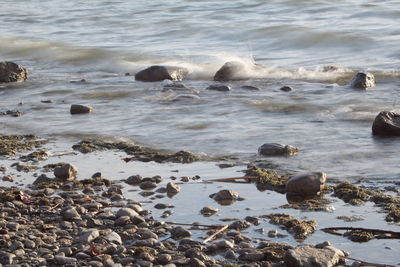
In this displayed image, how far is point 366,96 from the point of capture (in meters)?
9.51

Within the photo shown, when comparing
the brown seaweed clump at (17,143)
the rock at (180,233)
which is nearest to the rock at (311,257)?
the rock at (180,233)

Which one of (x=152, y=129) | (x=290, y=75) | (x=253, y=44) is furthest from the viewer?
(x=253, y=44)

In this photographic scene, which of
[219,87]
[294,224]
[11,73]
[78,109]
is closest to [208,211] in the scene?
[294,224]

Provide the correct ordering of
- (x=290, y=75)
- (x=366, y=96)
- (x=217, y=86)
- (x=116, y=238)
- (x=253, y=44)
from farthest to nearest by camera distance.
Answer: (x=253, y=44)
(x=290, y=75)
(x=217, y=86)
(x=366, y=96)
(x=116, y=238)

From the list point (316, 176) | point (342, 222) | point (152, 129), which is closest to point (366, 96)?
point (152, 129)

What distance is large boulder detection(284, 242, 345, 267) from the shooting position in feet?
13.9

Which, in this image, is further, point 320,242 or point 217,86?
point 217,86

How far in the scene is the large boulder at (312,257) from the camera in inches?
166

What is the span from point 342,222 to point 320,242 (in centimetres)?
36

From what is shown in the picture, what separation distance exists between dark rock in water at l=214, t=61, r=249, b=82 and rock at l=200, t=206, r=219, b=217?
19.1ft

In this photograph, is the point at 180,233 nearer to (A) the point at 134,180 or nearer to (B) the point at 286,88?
(A) the point at 134,180

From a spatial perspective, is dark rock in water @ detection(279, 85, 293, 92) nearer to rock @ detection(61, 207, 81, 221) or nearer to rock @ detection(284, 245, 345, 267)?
rock @ detection(61, 207, 81, 221)

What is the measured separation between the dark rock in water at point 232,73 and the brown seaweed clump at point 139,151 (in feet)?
13.0

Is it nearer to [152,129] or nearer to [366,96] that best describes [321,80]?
[366,96]
